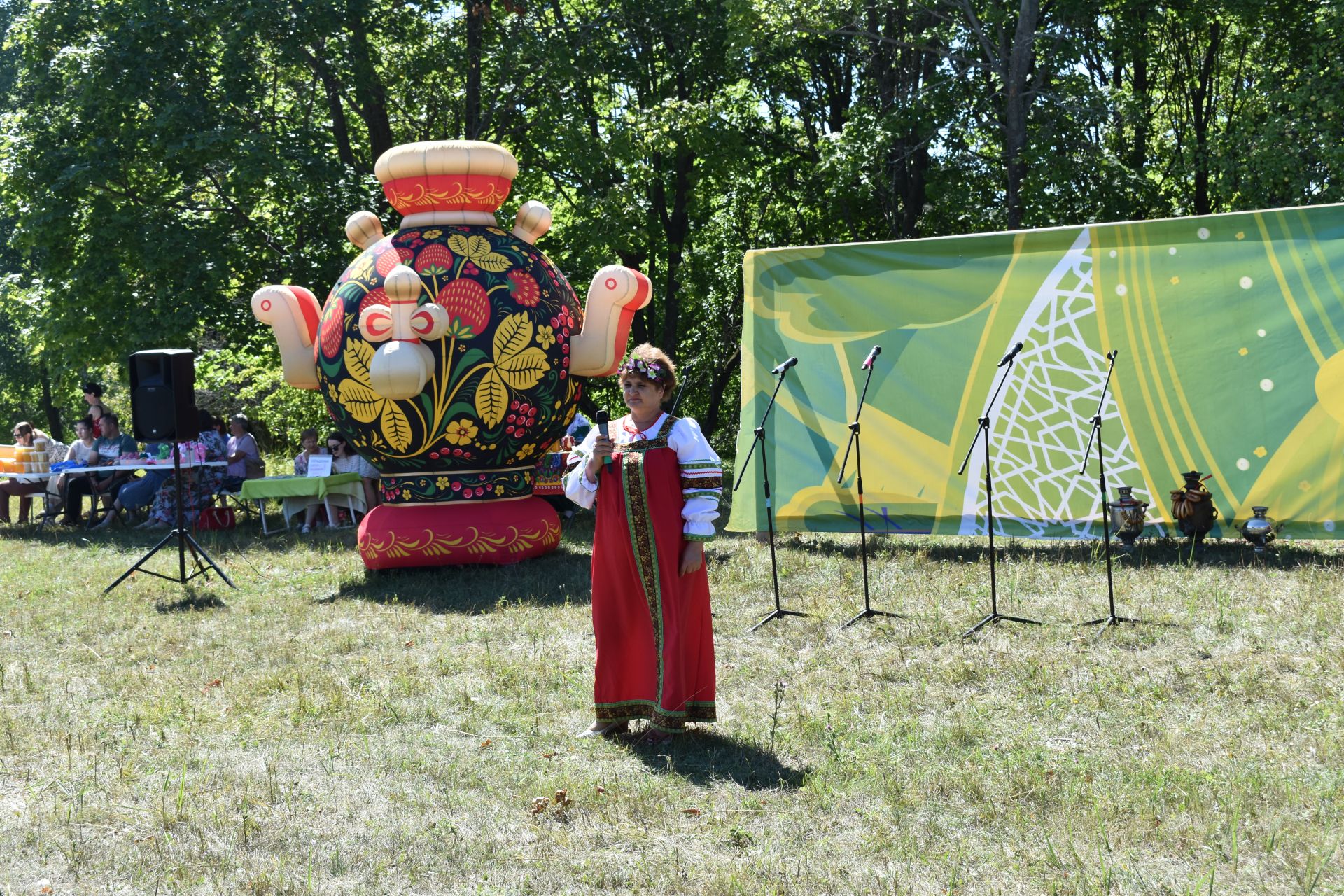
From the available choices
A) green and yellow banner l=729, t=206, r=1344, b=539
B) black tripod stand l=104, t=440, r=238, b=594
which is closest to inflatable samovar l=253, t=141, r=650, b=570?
black tripod stand l=104, t=440, r=238, b=594

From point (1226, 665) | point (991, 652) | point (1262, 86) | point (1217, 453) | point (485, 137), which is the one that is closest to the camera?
point (1226, 665)

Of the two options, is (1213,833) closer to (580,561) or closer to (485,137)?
(580,561)

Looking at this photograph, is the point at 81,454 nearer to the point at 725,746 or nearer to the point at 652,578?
the point at 652,578

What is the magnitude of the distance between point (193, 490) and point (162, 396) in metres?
4.14

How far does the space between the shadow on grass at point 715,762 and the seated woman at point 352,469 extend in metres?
8.10

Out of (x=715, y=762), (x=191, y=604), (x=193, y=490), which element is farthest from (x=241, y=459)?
(x=715, y=762)

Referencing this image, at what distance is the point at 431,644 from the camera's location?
24.3 feet

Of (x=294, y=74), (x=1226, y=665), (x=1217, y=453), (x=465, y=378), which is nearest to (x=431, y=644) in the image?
(x=465, y=378)

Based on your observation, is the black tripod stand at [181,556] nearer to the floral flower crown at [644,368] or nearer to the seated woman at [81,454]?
the seated woman at [81,454]

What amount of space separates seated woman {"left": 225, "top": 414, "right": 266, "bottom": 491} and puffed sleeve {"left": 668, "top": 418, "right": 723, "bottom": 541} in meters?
9.50

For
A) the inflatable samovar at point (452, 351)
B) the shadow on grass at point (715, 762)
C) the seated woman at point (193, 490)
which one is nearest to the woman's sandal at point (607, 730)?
the shadow on grass at point (715, 762)

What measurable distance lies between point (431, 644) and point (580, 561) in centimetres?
266

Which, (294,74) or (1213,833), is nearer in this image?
(1213,833)

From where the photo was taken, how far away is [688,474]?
5.20m
